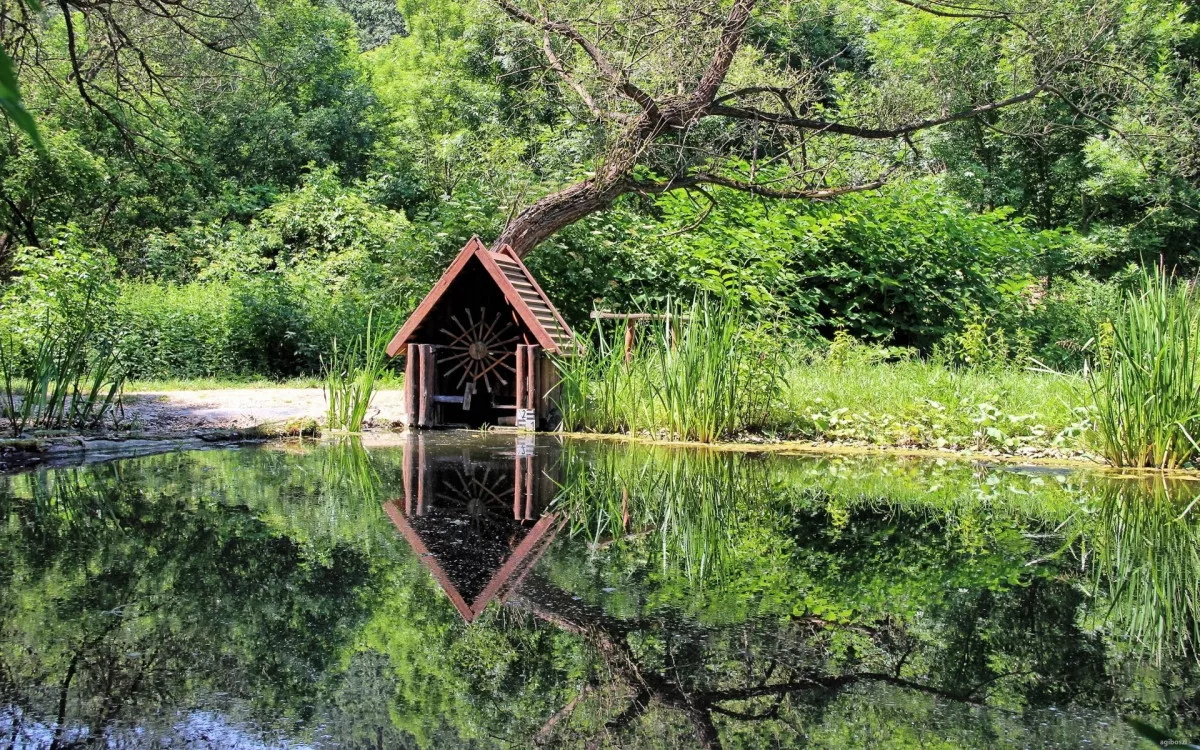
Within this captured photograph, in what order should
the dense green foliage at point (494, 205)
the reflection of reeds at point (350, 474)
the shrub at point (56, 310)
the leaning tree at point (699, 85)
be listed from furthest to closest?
the dense green foliage at point (494, 205), the leaning tree at point (699, 85), the shrub at point (56, 310), the reflection of reeds at point (350, 474)

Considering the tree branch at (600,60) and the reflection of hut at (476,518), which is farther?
the tree branch at (600,60)

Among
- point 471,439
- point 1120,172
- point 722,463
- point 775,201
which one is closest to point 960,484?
point 722,463

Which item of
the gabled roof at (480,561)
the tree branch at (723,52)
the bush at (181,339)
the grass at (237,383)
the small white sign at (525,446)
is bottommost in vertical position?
the gabled roof at (480,561)

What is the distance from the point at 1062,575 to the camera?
428 cm

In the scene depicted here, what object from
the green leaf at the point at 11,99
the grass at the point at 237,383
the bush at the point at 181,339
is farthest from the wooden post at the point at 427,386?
the green leaf at the point at 11,99

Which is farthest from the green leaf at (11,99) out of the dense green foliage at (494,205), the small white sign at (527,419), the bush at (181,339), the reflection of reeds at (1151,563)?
the bush at (181,339)

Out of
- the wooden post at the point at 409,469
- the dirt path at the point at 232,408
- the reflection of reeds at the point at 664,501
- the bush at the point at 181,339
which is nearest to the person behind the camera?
the reflection of reeds at the point at 664,501

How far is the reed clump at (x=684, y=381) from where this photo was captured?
29.1 feet

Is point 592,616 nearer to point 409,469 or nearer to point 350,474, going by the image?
point 350,474

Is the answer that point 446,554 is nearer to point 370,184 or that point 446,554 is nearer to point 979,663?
point 979,663

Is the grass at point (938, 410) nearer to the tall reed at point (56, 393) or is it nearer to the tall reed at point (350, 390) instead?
the tall reed at point (350, 390)

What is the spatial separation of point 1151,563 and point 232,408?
29.3 feet

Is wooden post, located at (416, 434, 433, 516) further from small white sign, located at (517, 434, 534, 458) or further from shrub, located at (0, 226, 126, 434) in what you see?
shrub, located at (0, 226, 126, 434)

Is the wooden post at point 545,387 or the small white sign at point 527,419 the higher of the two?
the wooden post at point 545,387
